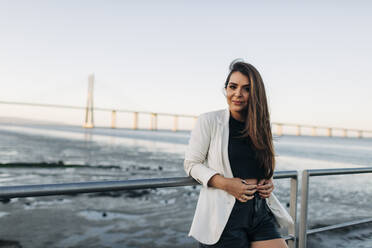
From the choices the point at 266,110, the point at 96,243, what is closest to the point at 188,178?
the point at 266,110

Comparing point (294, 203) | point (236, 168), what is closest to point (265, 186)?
point (236, 168)

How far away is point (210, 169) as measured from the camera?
1.44 metres

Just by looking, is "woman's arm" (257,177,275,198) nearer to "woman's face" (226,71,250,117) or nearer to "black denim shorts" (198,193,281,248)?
"black denim shorts" (198,193,281,248)

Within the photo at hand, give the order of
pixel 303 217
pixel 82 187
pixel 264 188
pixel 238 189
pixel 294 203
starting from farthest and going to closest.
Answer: pixel 303 217
pixel 294 203
pixel 264 188
pixel 238 189
pixel 82 187

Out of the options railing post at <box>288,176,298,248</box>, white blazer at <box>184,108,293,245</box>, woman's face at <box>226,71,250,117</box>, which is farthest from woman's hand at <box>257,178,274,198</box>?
railing post at <box>288,176,298,248</box>

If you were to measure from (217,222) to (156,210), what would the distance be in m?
5.07

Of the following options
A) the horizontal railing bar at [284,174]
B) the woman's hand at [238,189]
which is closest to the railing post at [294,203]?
the horizontal railing bar at [284,174]

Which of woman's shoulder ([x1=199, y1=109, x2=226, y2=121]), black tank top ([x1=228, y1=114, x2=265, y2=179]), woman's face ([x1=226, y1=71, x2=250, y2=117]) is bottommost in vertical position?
black tank top ([x1=228, y1=114, x2=265, y2=179])

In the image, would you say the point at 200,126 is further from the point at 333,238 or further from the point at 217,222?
the point at 333,238

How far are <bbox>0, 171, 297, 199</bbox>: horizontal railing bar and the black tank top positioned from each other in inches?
9.4

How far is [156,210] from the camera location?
6.25 metres

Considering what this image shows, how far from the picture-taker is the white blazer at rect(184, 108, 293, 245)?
1.43m

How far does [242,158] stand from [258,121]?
7.9 inches

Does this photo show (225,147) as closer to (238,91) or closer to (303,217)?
(238,91)
